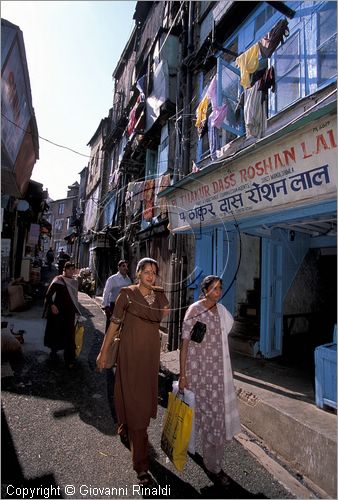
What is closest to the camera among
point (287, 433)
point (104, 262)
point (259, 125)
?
point (287, 433)

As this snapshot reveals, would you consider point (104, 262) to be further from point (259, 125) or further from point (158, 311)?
point (158, 311)

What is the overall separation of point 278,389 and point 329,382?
972 millimetres

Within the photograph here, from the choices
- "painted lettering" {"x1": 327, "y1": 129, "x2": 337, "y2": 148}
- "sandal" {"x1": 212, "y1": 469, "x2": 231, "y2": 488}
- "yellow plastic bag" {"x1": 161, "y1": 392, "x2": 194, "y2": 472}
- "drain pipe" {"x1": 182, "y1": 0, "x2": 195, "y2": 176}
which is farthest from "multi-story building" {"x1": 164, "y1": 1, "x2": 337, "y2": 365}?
"sandal" {"x1": 212, "y1": 469, "x2": 231, "y2": 488}

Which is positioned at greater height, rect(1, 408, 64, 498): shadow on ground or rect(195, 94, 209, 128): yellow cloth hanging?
rect(195, 94, 209, 128): yellow cloth hanging

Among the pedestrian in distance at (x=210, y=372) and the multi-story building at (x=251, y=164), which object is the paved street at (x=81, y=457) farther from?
the multi-story building at (x=251, y=164)

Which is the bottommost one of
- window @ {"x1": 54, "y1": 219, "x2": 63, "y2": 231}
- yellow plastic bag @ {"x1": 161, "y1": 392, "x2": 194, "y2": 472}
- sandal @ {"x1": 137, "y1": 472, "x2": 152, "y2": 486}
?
sandal @ {"x1": 137, "y1": 472, "x2": 152, "y2": 486}

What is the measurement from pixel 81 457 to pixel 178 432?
1142mm

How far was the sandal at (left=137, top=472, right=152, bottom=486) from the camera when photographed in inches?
107

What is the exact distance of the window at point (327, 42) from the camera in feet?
15.0

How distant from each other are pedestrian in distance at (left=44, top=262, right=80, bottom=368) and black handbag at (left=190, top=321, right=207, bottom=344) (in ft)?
11.9

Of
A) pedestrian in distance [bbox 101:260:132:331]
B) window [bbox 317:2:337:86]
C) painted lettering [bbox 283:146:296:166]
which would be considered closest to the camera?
painted lettering [bbox 283:146:296:166]

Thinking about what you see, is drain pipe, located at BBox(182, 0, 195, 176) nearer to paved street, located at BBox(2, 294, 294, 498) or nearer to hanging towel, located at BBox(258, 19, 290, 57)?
hanging towel, located at BBox(258, 19, 290, 57)

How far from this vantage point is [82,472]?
2.87 m

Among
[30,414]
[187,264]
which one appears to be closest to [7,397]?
[30,414]
